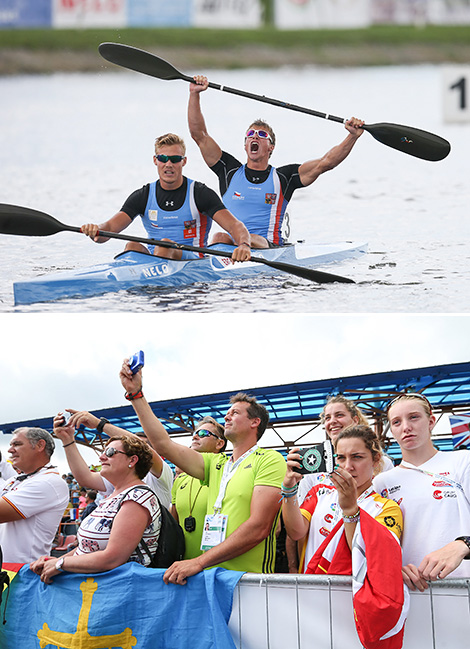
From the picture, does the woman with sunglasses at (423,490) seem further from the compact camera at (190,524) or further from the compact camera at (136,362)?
the compact camera at (136,362)

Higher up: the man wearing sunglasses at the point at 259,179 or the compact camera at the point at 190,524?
the man wearing sunglasses at the point at 259,179

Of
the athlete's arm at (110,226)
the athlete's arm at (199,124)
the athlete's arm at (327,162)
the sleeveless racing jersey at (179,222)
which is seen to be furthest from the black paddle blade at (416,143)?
the athlete's arm at (110,226)

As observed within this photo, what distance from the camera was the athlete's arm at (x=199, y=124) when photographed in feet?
16.3

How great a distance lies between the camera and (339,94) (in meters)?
11.2

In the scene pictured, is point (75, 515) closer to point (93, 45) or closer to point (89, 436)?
point (89, 436)

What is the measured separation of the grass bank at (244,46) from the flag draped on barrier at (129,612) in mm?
8367

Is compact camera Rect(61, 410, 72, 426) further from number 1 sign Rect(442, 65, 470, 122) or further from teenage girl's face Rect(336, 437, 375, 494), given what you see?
number 1 sign Rect(442, 65, 470, 122)

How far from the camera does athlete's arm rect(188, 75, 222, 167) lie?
4953 mm

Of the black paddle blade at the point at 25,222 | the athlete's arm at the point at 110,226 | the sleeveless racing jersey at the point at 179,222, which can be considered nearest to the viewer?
the athlete's arm at the point at 110,226

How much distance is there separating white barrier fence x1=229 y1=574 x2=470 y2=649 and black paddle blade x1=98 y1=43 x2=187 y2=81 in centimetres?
453

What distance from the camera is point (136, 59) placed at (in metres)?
5.46

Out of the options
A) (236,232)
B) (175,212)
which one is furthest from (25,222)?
(236,232)

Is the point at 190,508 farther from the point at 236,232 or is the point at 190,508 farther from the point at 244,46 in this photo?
the point at 244,46

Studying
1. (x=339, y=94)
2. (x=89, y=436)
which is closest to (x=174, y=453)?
(x=89, y=436)
